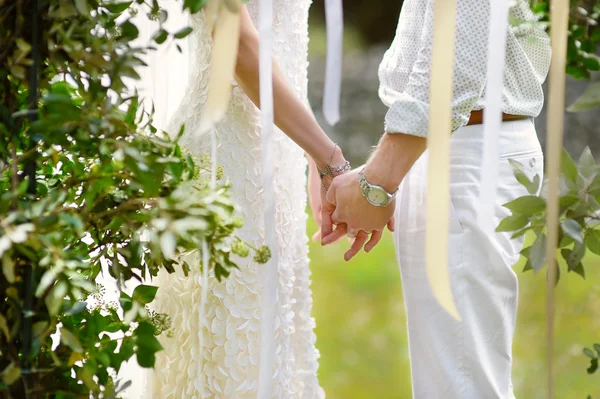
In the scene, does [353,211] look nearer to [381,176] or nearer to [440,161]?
[381,176]

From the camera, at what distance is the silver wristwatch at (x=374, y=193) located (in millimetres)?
1312

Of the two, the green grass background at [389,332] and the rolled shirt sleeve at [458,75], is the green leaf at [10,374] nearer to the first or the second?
the rolled shirt sleeve at [458,75]

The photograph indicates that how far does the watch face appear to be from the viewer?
51.6 inches

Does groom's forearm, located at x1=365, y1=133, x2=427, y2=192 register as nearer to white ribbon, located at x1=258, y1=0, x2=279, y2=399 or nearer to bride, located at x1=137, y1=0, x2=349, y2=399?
bride, located at x1=137, y1=0, x2=349, y2=399

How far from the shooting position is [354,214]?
1.38 metres

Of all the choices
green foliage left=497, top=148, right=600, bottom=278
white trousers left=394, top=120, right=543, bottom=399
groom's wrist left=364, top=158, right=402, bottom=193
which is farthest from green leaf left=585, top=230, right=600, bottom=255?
groom's wrist left=364, top=158, right=402, bottom=193

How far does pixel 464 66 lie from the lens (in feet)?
3.99

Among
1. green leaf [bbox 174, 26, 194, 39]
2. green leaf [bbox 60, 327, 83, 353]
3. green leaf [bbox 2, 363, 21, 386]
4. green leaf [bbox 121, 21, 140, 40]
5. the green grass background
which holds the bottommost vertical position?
the green grass background

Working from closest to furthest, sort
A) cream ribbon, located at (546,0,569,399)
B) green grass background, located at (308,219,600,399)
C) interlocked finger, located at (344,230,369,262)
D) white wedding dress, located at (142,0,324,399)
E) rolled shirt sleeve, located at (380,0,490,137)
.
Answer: cream ribbon, located at (546,0,569,399) < rolled shirt sleeve, located at (380,0,490,137) < white wedding dress, located at (142,0,324,399) < interlocked finger, located at (344,230,369,262) < green grass background, located at (308,219,600,399)

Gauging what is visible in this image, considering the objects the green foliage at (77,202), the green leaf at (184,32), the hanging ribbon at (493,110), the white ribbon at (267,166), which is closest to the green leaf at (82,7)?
the green foliage at (77,202)

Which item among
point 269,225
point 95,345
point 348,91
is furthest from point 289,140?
point 348,91

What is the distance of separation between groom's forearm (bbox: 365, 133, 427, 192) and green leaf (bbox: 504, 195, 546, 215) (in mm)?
344

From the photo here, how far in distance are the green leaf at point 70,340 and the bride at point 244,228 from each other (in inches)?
16.1

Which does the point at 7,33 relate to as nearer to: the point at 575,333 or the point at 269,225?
the point at 269,225
